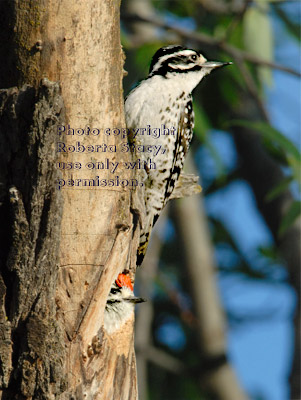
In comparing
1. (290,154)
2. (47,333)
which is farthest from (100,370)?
(290,154)

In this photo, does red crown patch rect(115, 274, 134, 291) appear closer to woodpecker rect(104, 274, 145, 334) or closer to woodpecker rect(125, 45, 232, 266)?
woodpecker rect(104, 274, 145, 334)

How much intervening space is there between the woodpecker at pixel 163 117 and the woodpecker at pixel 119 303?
0.83 m

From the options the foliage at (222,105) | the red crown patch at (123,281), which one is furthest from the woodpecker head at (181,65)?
the red crown patch at (123,281)

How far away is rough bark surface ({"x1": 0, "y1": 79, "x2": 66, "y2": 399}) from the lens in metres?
2.90

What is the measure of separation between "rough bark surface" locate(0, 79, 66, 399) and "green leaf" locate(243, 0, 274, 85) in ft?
14.4

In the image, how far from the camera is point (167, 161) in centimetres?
451

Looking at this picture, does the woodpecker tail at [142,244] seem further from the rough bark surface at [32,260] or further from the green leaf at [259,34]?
the green leaf at [259,34]

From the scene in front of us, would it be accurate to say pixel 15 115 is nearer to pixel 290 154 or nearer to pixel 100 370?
pixel 100 370

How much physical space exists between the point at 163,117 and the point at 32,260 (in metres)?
1.81

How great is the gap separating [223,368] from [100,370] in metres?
4.83

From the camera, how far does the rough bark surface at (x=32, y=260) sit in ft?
9.53

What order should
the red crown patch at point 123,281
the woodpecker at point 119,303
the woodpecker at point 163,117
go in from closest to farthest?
the woodpecker at point 119,303 < the red crown patch at point 123,281 < the woodpecker at point 163,117

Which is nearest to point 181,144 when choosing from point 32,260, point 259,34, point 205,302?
point 32,260

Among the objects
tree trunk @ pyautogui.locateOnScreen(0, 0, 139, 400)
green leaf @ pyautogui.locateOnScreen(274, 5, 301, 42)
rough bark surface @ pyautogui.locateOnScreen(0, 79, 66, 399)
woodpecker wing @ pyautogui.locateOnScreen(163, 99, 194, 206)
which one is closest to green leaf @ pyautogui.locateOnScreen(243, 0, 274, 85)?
green leaf @ pyautogui.locateOnScreen(274, 5, 301, 42)
